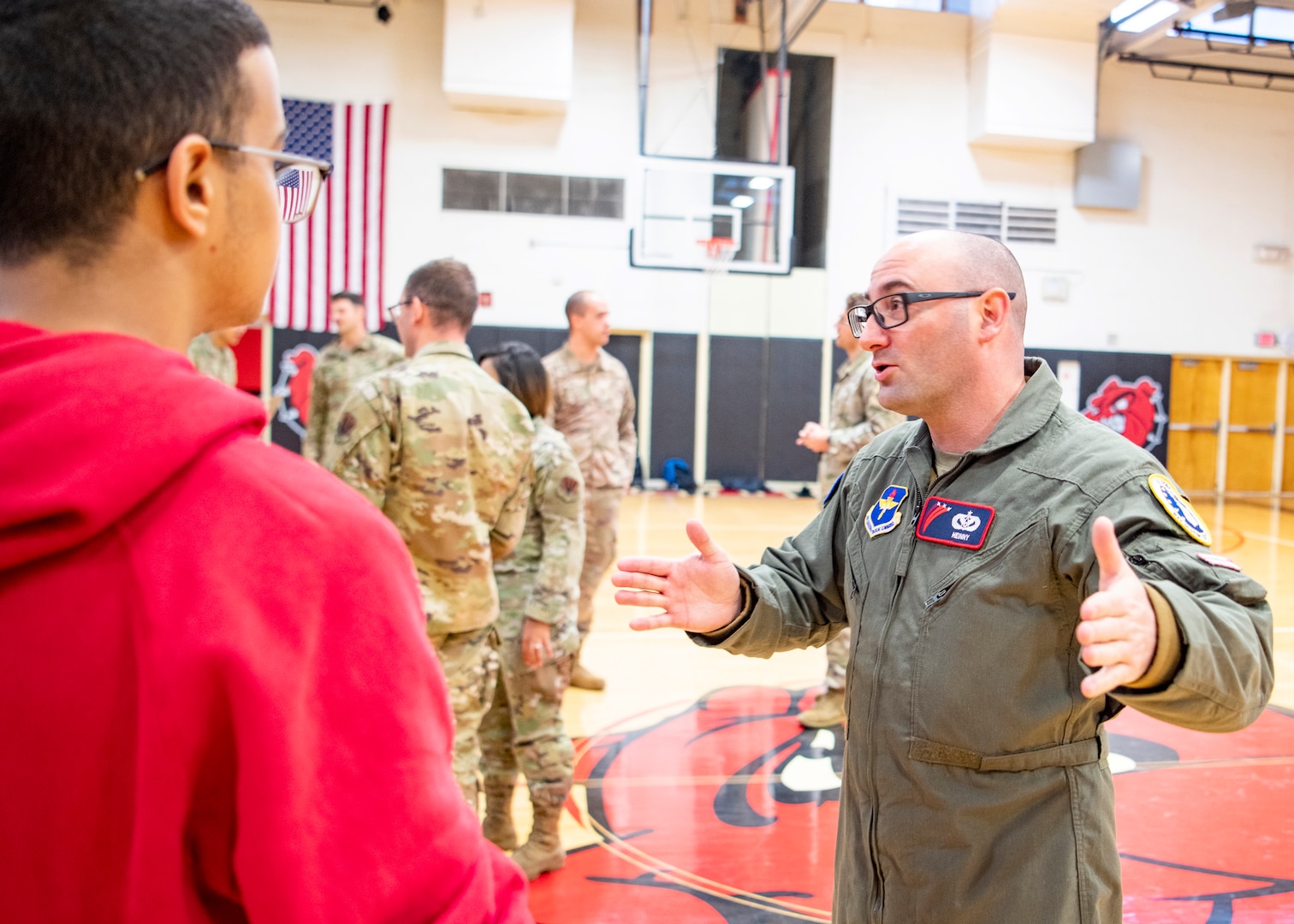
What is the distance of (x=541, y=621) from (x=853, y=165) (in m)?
11.7

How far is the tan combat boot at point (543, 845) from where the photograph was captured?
128 inches

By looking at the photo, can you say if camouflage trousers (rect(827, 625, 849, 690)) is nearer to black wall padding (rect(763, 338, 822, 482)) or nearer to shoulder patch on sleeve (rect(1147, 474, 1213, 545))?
shoulder patch on sleeve (rect(1147, 474, 1213, 545))

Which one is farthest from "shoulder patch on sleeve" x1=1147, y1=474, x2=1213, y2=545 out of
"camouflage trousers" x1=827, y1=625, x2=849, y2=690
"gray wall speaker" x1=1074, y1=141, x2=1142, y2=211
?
"gray wall speaker" x1=1074, y1=141, x2=1142, y2=211

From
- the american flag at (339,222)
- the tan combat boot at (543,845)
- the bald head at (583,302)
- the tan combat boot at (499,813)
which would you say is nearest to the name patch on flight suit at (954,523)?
the tan combat boot at (543,845)

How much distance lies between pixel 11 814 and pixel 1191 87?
55.2 feet

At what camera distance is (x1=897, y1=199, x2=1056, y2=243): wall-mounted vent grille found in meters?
13.6

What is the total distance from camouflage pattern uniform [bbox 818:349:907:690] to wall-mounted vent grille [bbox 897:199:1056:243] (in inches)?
361

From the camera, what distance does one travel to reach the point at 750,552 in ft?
29.7

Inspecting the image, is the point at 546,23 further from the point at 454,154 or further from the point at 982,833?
the point at 982,833

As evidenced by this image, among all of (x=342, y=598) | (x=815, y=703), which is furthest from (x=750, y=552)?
(x=342, y=598)

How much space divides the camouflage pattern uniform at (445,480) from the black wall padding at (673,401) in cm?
1081

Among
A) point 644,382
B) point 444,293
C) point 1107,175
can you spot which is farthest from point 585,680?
point 1107,175

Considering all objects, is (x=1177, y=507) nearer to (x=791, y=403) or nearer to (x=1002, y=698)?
(x=1002, y=698)

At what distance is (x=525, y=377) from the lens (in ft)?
Result: 11.1
